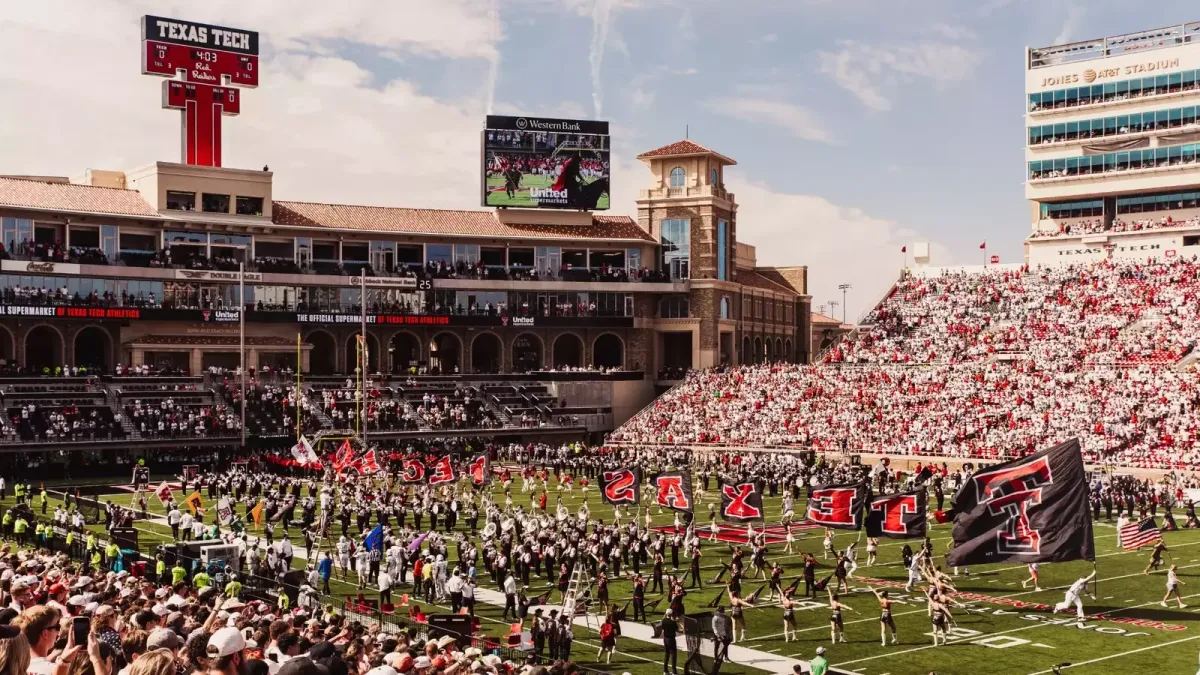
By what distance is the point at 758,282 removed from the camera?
93.3 metres

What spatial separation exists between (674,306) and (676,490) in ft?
172

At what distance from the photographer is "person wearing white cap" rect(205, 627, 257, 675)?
761 cm

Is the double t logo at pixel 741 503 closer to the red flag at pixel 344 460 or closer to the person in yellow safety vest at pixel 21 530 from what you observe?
the red flag at pixel 344 460

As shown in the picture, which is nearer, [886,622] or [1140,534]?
[886,622]

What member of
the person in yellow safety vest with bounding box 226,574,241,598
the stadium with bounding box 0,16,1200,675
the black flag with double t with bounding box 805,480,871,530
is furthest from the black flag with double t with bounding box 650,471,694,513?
the person in yellow safety vest with bounding box 226,574,241,598

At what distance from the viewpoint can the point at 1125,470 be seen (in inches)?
A: 2047

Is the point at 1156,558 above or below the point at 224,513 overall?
below

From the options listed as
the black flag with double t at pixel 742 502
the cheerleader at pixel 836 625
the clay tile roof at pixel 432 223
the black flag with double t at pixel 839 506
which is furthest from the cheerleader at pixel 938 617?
the clay tile roof at pixel 432 223

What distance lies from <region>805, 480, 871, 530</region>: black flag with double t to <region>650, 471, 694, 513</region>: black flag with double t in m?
4.51

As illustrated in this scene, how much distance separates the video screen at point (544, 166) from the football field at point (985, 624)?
4988 centimetres

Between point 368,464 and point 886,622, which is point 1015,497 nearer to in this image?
point 886,622

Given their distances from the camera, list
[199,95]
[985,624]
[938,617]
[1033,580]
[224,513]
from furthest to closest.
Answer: [199,95]
[224,513]
[1033,580]
[985,624]
[938,617]

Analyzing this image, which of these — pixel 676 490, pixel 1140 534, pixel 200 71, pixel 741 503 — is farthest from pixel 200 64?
pixel 1140 534

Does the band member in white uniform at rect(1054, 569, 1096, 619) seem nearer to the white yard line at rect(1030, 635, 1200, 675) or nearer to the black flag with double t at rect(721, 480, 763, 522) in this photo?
the white yard line at rect(1030, 635, 1200, 675)
